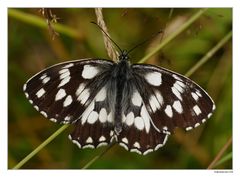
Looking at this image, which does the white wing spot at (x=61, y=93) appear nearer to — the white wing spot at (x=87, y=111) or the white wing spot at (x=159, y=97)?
the white wing spot at (x=87, y=111)

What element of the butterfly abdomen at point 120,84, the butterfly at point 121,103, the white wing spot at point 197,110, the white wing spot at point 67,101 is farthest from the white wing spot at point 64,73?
the white wing spot at point 197,110

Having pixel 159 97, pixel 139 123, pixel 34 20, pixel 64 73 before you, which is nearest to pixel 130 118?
pixel 139 123

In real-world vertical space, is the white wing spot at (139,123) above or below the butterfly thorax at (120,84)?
below
